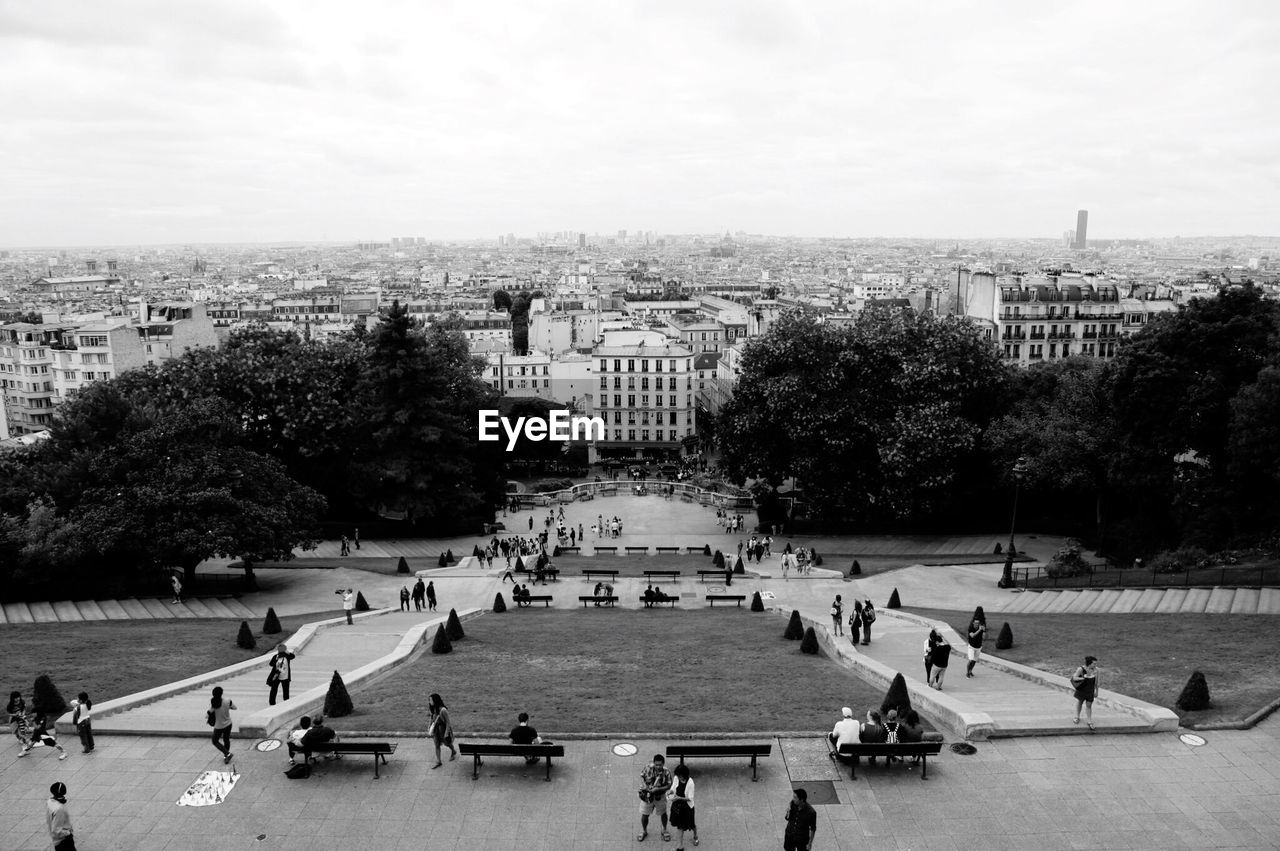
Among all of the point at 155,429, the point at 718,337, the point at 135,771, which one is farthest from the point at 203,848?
the point at 718,337

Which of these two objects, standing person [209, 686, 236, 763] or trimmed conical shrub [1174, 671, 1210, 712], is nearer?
standing person [209, 686, 236, 763]

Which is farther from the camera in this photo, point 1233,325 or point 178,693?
point 1233,325

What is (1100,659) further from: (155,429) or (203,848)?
(155,429)

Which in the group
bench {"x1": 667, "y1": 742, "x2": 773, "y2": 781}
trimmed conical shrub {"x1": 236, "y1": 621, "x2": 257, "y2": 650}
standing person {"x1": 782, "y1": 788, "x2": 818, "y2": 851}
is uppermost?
standing person {"x1": 782, "y1": 788, "x2": 818, "y2": 851}

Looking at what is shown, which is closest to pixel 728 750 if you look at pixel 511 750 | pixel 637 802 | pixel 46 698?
pixel 637 802

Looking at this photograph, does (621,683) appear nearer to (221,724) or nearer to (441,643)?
(441,643)

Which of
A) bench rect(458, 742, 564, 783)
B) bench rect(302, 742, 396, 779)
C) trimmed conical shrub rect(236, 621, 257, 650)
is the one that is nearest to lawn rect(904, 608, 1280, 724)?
bench rect(458, 742, 564, 783)

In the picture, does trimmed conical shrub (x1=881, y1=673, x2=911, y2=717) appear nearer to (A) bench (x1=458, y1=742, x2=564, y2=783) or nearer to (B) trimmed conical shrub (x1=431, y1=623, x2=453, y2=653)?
(A) bench (x1=458, y1=742, x2=564, y2=783)

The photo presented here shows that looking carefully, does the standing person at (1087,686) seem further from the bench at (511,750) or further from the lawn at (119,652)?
the lawn at (119,652)
